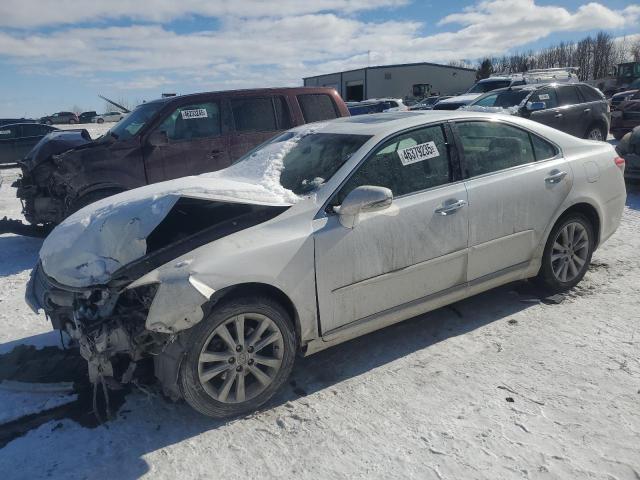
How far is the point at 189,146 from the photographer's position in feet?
22.4

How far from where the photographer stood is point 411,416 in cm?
301

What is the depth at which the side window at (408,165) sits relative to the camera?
3.52 meters

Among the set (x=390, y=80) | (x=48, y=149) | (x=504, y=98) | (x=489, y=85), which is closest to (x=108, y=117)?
(x=390, y=80)

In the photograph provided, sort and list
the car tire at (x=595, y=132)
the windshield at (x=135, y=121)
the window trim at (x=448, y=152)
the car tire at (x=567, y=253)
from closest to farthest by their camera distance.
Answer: the window trim at (x=448, y=152)
the car tire at (x=567, y=253)
the windshield at (x=135, y=121)
the car tire at (x=595, y=132)

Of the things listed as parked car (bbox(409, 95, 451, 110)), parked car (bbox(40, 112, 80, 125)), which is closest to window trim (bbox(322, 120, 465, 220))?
parked car (bbox(409, 95, 451, 110))

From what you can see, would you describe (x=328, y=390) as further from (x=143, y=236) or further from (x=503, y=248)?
(x=503, y=248)

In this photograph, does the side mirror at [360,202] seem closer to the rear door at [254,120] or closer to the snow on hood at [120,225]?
the snow on hood at [120,225]

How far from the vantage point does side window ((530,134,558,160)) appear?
14.2ft

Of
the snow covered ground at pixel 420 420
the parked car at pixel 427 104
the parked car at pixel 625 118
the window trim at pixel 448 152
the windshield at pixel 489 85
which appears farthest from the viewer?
the parked car at pixel 427 104

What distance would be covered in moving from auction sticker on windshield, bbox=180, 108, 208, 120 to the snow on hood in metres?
3.35

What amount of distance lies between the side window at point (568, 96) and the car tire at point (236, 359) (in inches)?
445

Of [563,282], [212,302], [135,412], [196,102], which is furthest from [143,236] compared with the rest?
[196,102]

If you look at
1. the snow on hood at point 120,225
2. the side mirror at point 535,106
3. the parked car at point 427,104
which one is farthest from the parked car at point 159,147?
the parked car at point 427,104

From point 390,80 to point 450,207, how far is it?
53.5 meters
